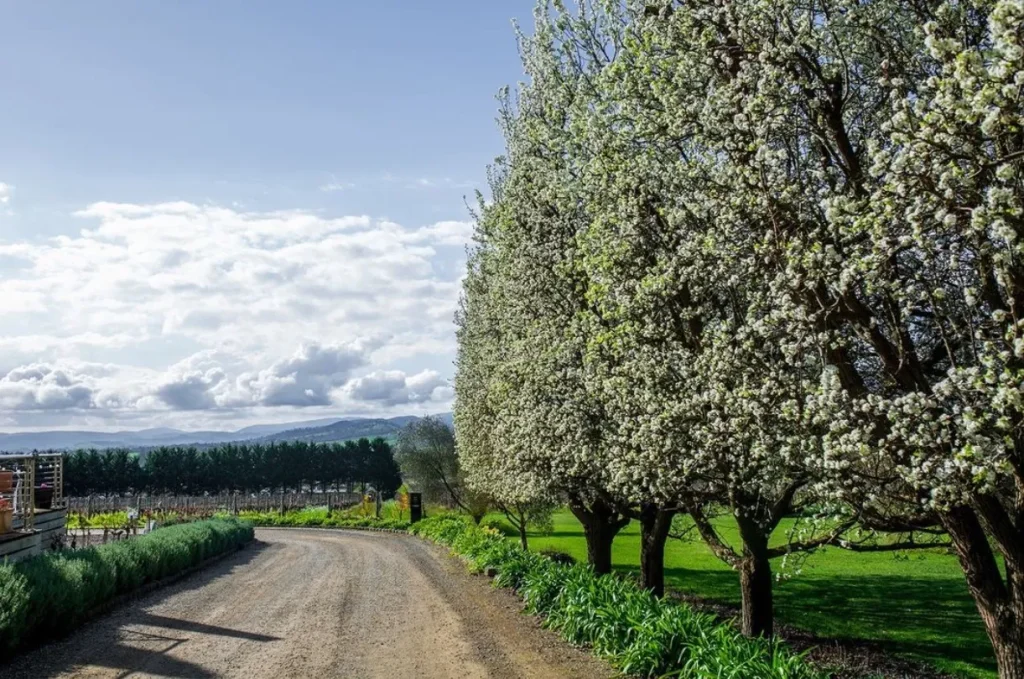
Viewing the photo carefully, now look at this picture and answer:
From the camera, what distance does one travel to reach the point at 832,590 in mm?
32094

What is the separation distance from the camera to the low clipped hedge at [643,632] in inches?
414

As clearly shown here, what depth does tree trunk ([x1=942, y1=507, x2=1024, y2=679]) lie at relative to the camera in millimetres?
9477

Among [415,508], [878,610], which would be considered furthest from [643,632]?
[415,508]

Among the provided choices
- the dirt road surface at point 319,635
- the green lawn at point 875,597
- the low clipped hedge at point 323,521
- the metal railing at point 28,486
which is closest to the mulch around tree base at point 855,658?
the green lawn at point 875,597

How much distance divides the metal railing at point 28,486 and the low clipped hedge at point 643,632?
1247cm

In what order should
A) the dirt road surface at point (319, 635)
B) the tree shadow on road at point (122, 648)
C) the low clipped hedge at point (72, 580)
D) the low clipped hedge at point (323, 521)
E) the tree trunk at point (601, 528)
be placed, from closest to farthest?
the dirt road surface at point (319, 635)
the tree shadow on road at point (122, 648)
the low clipped hedge at point (72, 580)
the tree trunk at point (601, 528)
the low clipped hedge at point (323, 521)

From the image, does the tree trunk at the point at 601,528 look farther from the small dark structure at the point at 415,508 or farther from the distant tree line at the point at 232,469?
the distant tree line at the point at 232,469

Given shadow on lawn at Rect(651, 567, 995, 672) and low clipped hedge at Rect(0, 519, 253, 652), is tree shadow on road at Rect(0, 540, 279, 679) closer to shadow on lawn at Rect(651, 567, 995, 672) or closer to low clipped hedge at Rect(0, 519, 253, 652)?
low clipped hedge at Rect(0, 519, 253, 652)

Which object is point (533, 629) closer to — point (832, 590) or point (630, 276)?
point (630, 276)

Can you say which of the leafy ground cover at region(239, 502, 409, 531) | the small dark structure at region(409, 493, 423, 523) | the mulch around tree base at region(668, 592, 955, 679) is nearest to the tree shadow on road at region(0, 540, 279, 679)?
the mulch around tree base at region(668, 592, 955, 679)

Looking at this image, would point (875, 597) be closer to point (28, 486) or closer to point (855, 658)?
point (855, 658)

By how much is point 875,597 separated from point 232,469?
118405 millimetres

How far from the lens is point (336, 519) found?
6022 cm

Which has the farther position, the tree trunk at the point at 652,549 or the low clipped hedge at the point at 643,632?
the tree trunk at the point at 652,549
